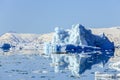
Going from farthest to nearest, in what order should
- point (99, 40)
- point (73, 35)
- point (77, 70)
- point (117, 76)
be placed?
1. point (99, 40)
2. point (73, 35)
3. point (77, 70)
4. point (117, 76)

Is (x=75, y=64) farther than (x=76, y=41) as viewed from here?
No

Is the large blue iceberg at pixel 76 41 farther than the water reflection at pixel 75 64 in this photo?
Yes

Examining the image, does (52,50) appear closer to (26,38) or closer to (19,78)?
(19,78)

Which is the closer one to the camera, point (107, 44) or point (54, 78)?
point (54, 78)

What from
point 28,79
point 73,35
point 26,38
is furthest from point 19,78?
point 26,38

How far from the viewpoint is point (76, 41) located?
29.9m

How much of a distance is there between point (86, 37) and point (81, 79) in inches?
697

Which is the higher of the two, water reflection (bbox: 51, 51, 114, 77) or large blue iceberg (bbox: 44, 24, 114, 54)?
large blue iceberg (bbox: 44, 24, 114, 54)

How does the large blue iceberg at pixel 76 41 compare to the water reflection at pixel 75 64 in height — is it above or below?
above

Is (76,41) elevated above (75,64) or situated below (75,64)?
above

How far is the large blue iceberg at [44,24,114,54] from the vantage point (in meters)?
→ 30.2

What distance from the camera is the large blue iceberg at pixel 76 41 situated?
30156mm

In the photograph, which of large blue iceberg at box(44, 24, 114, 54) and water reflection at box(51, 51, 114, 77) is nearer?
water reflection at box(51, 51, 114, 77)

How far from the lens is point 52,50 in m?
32.8
